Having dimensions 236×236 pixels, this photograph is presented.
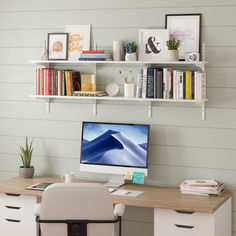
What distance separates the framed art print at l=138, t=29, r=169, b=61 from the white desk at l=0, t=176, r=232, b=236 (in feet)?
3.30

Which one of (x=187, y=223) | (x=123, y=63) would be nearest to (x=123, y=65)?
(x=123, y=63)

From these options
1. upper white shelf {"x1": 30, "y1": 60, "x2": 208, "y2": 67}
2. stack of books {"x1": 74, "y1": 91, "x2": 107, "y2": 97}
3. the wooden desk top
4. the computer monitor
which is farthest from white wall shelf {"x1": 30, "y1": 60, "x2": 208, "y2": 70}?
the wooden desk top

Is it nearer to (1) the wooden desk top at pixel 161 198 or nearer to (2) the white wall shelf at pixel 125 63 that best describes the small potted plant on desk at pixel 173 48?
(2) the white wall shelf at pixel 125 63

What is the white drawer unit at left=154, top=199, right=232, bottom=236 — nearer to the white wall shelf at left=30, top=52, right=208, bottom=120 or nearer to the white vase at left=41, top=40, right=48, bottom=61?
the white wall shelf at left=30, top=52, right=208, bottom=120

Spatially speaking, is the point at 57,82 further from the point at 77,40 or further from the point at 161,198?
the point at 161,198

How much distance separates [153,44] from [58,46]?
0.81 meters

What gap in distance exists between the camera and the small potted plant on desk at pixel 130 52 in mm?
3805

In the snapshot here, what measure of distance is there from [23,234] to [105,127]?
1.02 meters

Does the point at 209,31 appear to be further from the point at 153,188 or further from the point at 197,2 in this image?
the point at 153,188

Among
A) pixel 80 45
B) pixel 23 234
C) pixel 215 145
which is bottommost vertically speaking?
pixel 23 234

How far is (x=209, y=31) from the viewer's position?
12.2 ft

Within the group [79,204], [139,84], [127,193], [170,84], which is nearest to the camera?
[79,204]

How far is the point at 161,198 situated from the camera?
11.4 feet

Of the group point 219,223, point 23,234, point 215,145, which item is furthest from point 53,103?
point 219,223
